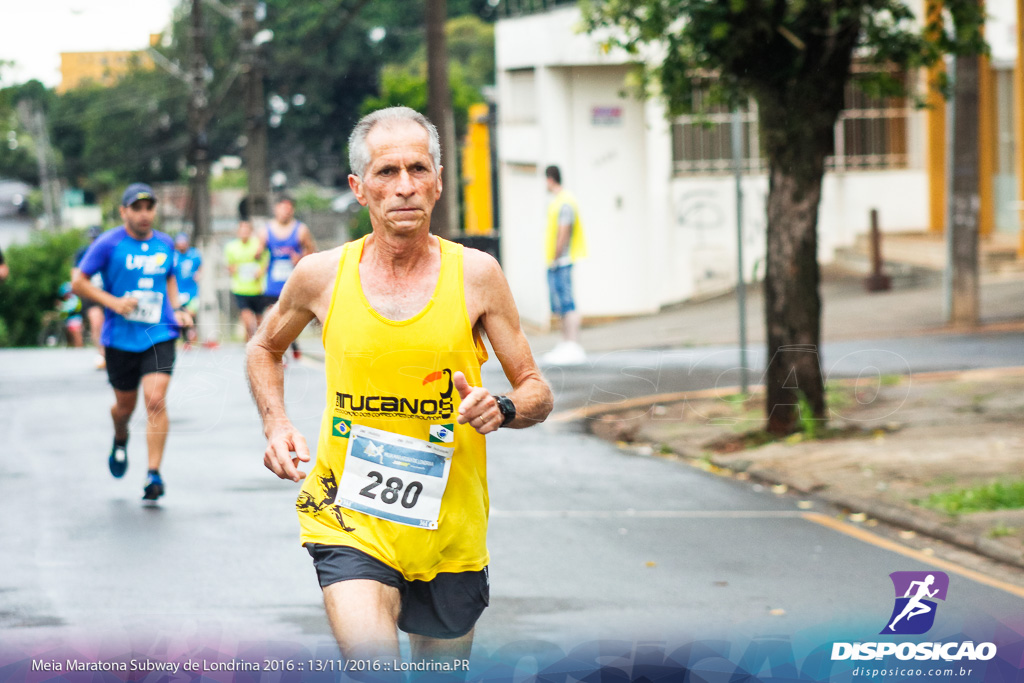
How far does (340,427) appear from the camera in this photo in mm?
3721

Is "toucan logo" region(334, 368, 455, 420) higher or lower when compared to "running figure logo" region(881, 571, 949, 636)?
higher

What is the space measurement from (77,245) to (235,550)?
43043 mm

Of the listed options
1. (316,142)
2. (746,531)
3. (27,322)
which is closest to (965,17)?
(746,531)

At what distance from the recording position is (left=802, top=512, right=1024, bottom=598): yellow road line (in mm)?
6582

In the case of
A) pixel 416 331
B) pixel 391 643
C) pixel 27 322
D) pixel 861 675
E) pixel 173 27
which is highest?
pixel 173 27

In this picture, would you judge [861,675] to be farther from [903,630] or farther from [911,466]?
[911,466]

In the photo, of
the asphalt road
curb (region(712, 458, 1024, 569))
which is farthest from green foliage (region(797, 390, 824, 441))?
curb (region(712, 458, 1024, 569))

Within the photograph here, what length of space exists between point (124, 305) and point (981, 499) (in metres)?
5.11

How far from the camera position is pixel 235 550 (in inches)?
288

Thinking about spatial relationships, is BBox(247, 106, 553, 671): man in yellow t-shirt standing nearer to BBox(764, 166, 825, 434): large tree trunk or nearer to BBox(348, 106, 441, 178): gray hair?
BBox(348, 106, 441, 178): gray hair

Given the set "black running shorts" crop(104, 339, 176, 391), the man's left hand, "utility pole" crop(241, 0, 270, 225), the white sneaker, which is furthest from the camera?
"utility pole" crop(241, 0, 270, 225)

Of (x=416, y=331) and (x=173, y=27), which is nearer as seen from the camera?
(x=416, y=331)

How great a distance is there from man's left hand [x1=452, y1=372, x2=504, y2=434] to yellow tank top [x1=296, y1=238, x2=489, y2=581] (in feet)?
0.70

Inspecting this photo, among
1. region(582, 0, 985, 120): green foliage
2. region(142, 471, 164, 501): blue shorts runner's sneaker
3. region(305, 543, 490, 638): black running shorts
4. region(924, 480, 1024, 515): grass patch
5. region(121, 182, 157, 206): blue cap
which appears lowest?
region(924, 480, 1024, 515): grass patch
